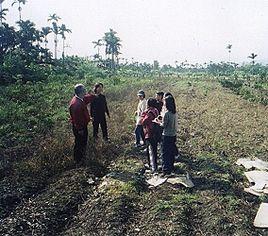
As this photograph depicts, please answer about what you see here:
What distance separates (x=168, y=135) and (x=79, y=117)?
179 centimetres

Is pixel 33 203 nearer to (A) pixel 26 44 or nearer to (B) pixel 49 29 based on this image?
(A) pixel 26 44

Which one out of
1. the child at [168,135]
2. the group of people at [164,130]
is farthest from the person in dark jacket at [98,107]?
the child at [168,135]

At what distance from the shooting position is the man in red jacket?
7.27m

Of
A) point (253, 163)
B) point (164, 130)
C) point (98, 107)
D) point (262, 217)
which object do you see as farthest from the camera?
point (98, 107)

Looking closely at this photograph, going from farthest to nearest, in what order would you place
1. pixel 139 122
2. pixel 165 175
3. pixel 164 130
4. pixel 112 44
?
pixel 112 44
pixel 139 122
pixel 164 130
pixel 165 175

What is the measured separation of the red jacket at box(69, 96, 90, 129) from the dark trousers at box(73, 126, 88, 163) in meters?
0.11

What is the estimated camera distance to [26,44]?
39188 mm

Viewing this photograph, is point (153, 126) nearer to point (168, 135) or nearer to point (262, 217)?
point (168, 135)

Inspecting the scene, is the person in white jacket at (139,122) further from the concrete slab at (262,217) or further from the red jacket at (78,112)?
the concrete slab at (262,217)

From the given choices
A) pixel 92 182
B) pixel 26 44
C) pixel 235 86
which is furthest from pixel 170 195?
pixel 26 44

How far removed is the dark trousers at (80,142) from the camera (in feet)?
24.4

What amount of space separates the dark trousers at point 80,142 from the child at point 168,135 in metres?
1.60

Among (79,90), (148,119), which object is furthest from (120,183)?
(79,90)

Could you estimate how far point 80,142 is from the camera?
7.47 m
